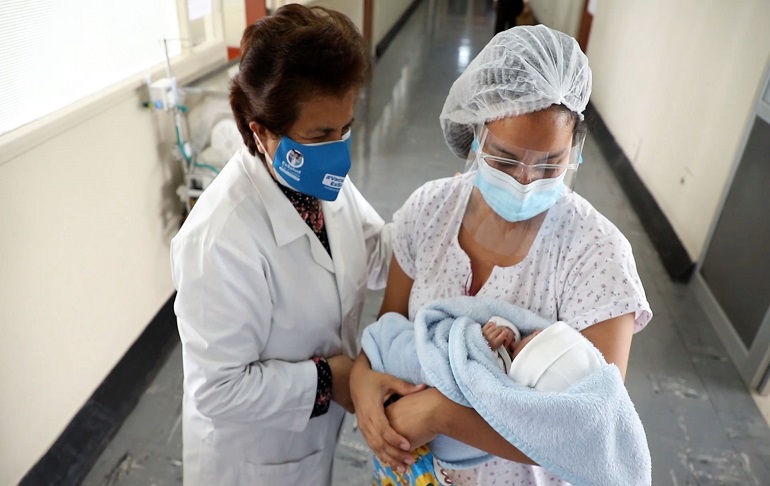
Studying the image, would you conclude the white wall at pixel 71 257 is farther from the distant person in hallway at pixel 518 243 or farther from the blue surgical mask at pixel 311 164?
the distant person in hallway at pixel 518 243

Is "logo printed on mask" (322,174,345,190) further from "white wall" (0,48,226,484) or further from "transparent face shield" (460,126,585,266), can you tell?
"white wall" (0,48,226,484)

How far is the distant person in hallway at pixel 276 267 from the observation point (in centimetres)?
94

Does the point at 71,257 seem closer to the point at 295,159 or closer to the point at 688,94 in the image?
the point at 295,159

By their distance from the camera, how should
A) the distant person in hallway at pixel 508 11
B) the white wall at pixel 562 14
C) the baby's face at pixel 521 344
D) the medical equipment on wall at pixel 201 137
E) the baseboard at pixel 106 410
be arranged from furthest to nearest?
1. the distant person in hallway at pixel 508 11
2. the white wall at pixel 562 14
3. the medical equipment on wall at pixel 201 137
4. the baseboard at pixel 106 410
5. the baby's face at pixel 521 344

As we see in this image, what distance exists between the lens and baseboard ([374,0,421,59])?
7136 mm

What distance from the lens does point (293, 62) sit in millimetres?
901

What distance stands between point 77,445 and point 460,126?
1.69 meters

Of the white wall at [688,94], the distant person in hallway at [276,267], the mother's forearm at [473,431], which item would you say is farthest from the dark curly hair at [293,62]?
the white wall at [688,94]

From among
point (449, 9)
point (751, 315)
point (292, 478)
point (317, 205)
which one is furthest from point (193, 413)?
point (449, 9)

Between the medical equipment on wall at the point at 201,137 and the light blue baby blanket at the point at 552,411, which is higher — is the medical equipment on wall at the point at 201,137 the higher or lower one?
the lower one

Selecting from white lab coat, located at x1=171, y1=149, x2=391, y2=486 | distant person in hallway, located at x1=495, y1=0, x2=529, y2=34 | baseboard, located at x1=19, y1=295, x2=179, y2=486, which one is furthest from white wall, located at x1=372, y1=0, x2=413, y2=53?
white lab coat, located at x1=171, y1=149, x2=391, y2=486

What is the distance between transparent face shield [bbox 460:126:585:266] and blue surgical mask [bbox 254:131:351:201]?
0.28 metres

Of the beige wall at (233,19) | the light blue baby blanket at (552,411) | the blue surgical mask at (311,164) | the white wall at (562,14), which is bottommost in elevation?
the white wall at (562,14)

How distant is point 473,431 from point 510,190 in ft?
1.44
